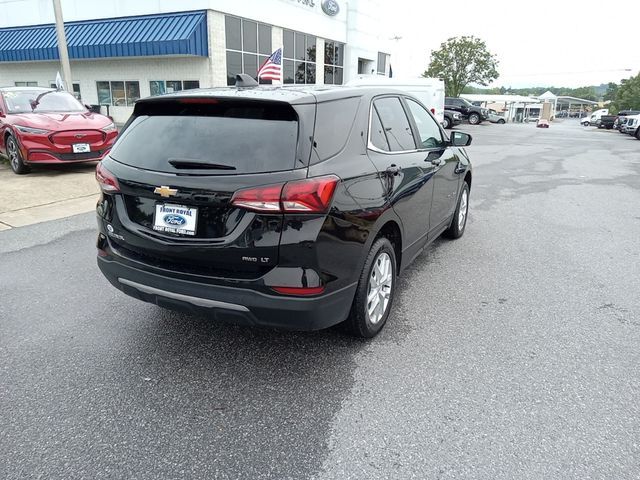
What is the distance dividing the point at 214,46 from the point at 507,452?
20.7 m

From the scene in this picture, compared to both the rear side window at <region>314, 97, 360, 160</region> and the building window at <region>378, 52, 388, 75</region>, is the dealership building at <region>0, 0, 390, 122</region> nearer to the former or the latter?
the building window at <region>378, 52, 388, 75</region>

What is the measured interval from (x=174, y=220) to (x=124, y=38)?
70.0ft

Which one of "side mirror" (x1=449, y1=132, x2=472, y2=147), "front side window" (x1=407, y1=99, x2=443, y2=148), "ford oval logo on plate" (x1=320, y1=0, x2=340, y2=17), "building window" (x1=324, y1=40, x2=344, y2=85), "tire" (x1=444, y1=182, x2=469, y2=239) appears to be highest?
"ford oval logo on plate" (x1=320, y1=0, x2=340, y2=17)

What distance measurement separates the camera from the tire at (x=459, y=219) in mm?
5629

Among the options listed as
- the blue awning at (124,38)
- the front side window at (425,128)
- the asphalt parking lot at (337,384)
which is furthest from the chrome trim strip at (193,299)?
the blue awning at (124,38)

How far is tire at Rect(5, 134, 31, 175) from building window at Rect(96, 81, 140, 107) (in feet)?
46.0

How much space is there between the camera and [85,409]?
2668 mm

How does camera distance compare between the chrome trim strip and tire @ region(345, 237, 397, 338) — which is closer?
the chrome trim strip

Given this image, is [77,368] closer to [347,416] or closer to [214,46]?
[347,416]

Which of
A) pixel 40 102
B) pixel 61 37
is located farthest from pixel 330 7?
pixel 40 102

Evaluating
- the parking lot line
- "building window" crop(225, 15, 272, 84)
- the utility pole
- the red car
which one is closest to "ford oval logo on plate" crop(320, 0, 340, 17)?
"building window" crop(225, 15, 272, 84)

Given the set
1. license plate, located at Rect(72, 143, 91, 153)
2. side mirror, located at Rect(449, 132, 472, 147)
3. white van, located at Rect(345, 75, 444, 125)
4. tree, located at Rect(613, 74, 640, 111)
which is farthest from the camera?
tree, located at Rect(613, 74, 640, 111)

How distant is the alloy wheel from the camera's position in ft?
10.9

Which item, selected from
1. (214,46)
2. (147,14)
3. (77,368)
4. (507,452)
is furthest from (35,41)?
(507,452)
